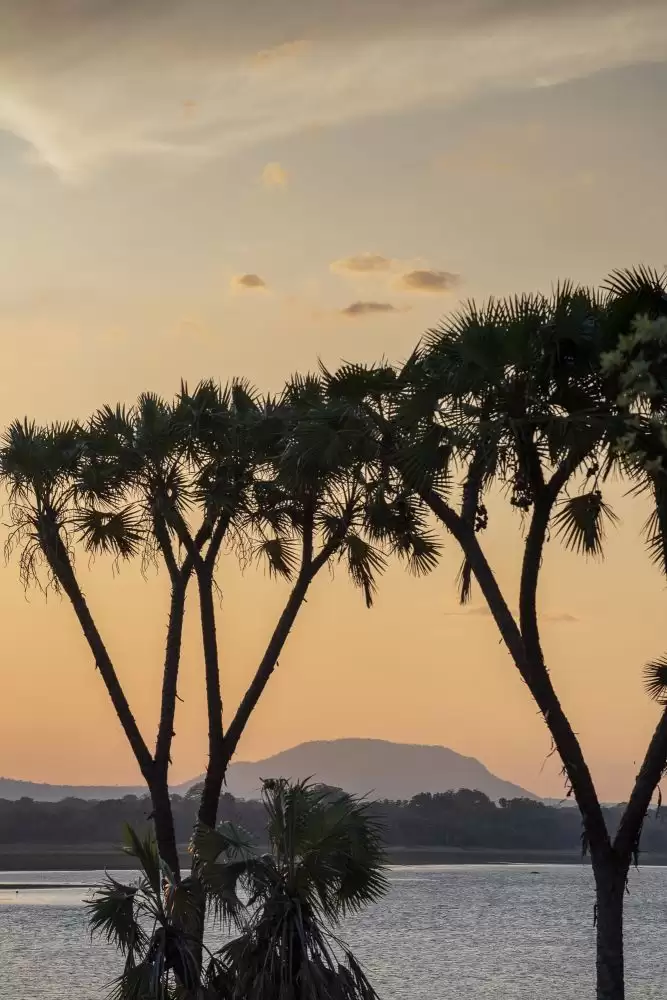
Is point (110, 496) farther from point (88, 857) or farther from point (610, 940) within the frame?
point (88, 857)

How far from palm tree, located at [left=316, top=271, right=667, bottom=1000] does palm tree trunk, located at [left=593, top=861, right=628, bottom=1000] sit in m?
0.01

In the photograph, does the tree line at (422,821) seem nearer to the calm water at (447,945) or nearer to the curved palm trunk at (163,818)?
the calm water at (447,945)

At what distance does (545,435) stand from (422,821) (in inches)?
6837

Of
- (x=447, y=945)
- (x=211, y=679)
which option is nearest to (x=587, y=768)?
(x=211, y=679)

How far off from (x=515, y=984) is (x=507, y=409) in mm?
37561

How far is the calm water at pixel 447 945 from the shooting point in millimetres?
47844

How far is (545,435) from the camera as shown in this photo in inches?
676

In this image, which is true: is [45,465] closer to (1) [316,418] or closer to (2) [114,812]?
(1) [316,418]

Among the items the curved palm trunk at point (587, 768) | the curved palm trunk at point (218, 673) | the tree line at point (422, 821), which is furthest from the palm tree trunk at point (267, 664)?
the tree line at point (422, 821)

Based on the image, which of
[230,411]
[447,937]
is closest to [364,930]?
[447,937]

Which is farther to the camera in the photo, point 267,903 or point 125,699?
point 125,699

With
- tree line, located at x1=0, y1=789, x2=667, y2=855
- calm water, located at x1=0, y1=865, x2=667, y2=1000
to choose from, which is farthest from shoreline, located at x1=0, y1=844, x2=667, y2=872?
calm water, located at x1=0, y1=865, x2=667, y2=1000

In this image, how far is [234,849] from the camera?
16453 millimetres

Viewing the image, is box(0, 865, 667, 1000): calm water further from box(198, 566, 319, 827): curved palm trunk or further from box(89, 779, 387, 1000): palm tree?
box(89, 779, 387, 1000): palm tree
